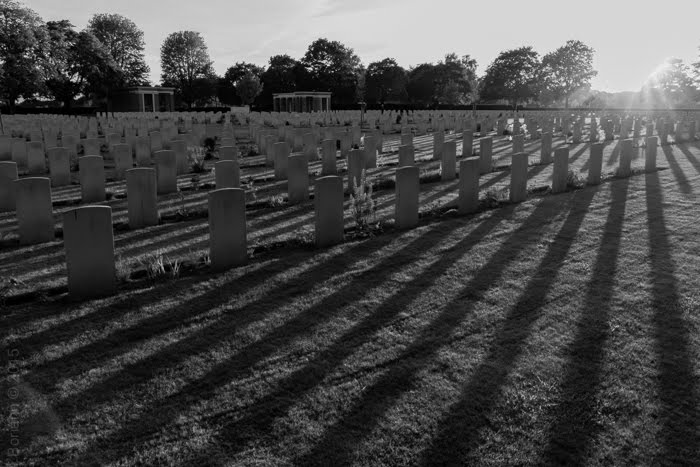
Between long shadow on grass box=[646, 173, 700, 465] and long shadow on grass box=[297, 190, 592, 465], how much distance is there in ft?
3.00

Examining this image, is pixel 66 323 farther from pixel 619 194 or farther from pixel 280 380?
pixel 619 194

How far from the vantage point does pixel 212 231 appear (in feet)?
18.0

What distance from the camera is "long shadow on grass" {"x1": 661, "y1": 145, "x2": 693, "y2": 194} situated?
964cm

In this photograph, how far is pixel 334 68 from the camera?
7881cm

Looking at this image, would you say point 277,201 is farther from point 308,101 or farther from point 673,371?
point 308,101

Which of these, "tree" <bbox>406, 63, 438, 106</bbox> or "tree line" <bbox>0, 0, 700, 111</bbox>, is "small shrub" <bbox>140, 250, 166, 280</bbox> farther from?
"tree" <bbox>406, 63, 438, 106</bbox>

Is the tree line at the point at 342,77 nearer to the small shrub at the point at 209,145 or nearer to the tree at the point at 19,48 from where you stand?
the tree at the point at 19,48

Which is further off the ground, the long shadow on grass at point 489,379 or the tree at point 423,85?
the tree at point 423,85

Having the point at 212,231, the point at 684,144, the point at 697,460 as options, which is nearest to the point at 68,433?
the point at 212,231

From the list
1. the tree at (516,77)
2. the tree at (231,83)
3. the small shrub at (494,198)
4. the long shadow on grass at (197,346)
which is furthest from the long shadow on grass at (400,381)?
the tree at (516,77)

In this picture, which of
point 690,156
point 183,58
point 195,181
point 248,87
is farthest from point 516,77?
point 195,181

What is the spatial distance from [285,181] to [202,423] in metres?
8.53

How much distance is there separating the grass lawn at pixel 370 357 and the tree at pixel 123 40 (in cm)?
7578

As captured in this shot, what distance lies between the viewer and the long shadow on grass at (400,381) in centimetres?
283
